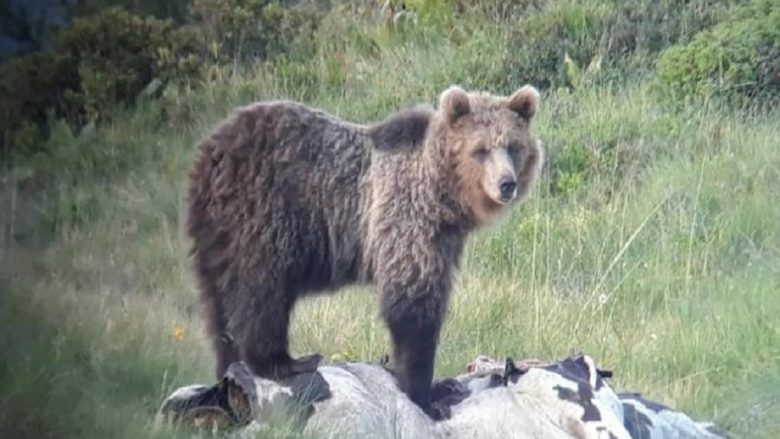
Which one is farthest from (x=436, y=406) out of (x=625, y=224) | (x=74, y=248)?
(x=625, y=224)

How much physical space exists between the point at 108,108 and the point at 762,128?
5010 millimetres

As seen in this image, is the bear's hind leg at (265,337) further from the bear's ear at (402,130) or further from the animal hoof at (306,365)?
the bear's ear at (402,130)

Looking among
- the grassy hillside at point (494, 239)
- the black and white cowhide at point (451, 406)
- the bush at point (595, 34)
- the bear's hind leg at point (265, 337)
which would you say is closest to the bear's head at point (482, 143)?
the black and white cowhide at point (451, 406)

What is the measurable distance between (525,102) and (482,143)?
0.30 m

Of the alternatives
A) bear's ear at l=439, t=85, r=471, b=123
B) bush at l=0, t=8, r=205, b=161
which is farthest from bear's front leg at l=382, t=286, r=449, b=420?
bush at l=0, t=8, r=205, b=161

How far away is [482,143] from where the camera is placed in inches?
292

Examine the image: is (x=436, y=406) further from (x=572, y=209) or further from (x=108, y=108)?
(x=108, y=108)

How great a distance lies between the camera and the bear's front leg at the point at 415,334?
7137 millimetres

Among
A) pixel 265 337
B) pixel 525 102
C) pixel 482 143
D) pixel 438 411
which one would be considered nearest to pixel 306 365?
pixel 265 337

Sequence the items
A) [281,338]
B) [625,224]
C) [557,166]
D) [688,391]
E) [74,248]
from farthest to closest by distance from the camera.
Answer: [557,166] < [625,224] < [74,248] < [688,391] < [281,338]

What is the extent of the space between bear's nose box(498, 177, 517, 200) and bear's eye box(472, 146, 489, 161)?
172 mm

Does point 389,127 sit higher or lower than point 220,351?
higher

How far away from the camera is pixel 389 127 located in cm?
750

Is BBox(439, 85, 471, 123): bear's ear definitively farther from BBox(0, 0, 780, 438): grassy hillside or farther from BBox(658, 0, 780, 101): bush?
BBox(658, 0, 780, 101): bush
